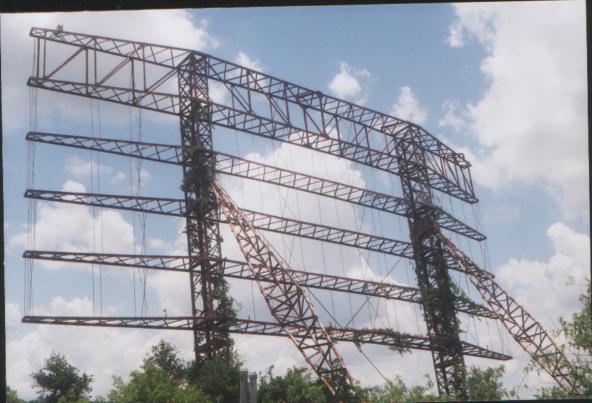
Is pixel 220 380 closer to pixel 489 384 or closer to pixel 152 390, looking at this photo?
pixel 152 390

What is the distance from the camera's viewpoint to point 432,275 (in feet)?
101

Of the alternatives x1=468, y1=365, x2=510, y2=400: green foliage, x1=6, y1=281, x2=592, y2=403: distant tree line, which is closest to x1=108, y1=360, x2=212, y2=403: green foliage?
x1=6, y1=281, x2=592, y2=403: distant tree line

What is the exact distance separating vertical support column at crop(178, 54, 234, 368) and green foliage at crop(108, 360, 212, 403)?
122 inches

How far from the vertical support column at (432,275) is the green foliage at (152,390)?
1332 cm

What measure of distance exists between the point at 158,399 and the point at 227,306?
5.44 metres

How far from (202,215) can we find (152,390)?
7706mm

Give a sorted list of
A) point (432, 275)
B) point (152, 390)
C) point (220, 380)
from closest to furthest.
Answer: point (152, 390)
point (220, 380)
point (432, 275)

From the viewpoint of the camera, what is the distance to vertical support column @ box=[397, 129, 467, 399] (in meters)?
28.8

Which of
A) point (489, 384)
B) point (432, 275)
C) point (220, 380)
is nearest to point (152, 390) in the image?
point (220, 380)

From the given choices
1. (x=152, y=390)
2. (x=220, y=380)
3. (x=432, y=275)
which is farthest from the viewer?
(x=432, y=275)

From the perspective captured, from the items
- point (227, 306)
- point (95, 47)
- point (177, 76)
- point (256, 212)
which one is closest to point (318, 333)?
point (227, 306)

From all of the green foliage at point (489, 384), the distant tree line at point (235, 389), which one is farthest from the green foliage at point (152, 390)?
the green foliage at point (489, 384)

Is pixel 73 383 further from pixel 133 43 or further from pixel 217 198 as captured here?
pixel 133 43

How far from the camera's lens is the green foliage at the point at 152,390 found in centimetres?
1736
